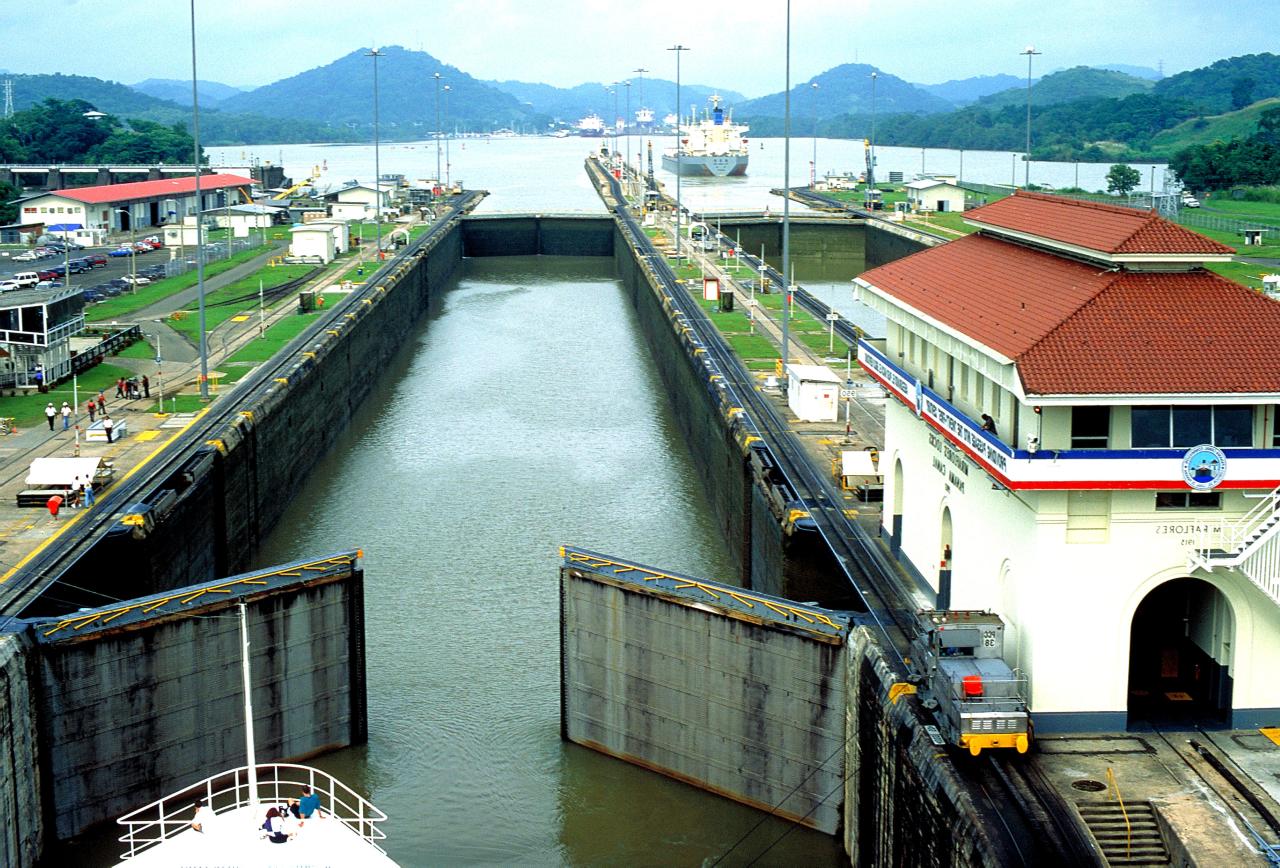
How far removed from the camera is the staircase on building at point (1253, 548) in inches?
891

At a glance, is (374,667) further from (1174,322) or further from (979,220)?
(1174,322)

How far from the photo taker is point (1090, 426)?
23.2 m

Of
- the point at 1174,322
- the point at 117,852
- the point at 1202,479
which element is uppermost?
the point at 1174,322

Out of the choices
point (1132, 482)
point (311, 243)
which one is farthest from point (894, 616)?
point (311, 243)

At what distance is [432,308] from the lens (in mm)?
98250

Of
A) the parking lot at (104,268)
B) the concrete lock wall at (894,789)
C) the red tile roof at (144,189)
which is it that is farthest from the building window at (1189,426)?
the red tile roof at (144,189)

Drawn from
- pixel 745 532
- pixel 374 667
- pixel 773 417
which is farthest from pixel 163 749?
pixel 773 417

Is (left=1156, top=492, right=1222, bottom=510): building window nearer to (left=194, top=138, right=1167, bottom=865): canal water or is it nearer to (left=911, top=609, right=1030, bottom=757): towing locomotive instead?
(left=911, top=609, right=1030, bottom=757): towing locomotive

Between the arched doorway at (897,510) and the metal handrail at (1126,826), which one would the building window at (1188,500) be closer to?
the metal handrail at (1126,826)

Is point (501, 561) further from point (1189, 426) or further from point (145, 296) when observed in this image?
point (145, 296)

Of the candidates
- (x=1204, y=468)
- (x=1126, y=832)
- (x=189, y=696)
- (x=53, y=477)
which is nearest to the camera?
(x=1126, y=832)

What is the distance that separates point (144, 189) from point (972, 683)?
114 meters

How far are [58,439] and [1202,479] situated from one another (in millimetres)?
33704

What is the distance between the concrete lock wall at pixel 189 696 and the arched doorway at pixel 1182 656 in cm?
1484
